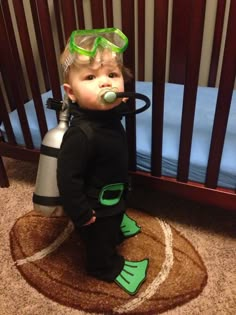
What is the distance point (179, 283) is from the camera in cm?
100

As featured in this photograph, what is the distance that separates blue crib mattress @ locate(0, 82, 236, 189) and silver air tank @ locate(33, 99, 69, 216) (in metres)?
0.30

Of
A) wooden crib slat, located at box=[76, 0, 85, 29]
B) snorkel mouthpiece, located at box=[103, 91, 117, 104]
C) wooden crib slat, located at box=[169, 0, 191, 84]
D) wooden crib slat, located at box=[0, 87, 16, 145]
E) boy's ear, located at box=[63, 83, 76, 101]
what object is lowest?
wooden crib slat, located at box=[0, 87, 16, 145]

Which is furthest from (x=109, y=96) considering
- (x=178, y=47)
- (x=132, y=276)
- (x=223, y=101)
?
(x=178, y=47)

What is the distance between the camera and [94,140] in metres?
0.80

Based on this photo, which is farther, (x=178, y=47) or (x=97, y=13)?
(x=178, y=47)

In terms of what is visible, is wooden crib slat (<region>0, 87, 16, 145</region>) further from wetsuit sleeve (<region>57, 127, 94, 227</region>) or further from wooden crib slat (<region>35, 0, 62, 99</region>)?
wetsuit sleeve (<region>57, 127, 94, 227</region>)

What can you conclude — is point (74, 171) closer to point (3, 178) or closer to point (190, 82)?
point (190, 82)

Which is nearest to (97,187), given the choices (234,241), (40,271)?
(40,271)

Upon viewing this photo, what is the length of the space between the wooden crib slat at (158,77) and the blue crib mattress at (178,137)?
0.08ft

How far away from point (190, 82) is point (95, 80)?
0.82 feet

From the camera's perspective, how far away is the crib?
813 millimetres

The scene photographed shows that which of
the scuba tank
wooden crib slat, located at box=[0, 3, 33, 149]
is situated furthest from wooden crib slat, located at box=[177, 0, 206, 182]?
wooden crib slat, located at box=[0, 3, 33, 149]

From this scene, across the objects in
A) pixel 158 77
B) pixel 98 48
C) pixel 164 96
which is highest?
pixel 98 48

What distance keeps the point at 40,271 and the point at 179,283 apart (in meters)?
0.44
